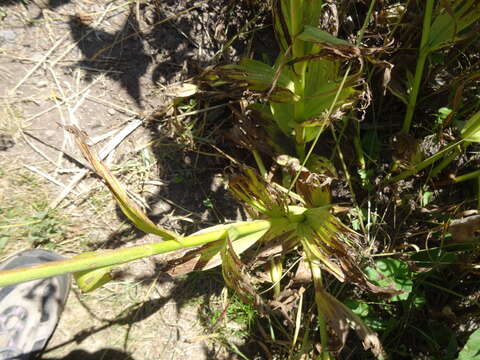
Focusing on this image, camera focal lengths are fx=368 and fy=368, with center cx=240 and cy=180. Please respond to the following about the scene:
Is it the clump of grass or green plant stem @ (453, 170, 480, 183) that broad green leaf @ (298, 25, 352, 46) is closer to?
green plant stem @ (453, 170, 480, 183)

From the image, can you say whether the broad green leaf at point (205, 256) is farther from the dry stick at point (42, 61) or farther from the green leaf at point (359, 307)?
the dry stick at point (42, 61)

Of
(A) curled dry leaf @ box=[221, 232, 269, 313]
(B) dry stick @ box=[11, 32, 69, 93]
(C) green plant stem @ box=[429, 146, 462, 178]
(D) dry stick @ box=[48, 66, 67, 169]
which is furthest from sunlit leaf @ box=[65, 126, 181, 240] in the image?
(C) green plant stem @ box=[429, 146, 462, 178]

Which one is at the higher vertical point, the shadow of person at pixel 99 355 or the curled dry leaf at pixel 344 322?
the curled dry leaf at pixel 344 322

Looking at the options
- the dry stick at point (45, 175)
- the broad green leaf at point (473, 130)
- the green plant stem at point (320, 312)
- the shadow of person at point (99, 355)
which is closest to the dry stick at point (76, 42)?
the dry stick at point (45, 175)

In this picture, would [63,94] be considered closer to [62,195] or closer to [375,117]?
[62,195]

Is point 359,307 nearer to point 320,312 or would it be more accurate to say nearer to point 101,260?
point 320,312

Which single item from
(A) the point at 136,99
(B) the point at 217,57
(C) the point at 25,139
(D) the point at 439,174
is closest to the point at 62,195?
(C) the point at 25,139

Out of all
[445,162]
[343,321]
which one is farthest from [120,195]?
[445,162]

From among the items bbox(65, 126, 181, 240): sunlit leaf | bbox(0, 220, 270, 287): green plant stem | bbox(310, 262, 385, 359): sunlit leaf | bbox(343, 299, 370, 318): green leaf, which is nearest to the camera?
bbox(0, 220, 270, 287): green plant stem
